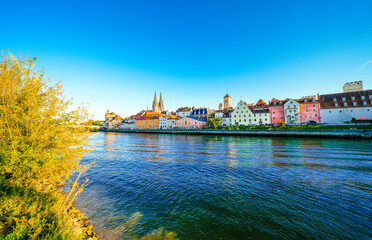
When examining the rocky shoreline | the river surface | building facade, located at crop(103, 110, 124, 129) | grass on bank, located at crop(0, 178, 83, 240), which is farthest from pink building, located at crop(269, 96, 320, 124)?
building facade, located at crop(103, 110, 124, 129)

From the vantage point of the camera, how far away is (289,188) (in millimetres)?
11648

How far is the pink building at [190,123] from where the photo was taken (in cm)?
9825

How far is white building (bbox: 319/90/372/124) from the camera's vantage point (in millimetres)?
57406

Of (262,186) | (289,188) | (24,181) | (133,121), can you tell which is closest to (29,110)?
(24,181)

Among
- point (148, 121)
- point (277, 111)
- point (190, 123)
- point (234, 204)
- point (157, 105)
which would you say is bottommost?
point (234, 204)

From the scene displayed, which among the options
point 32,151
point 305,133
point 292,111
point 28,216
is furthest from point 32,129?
point 292,111

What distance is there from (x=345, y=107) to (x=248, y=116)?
36.1 m

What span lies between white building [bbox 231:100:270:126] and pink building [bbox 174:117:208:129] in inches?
850

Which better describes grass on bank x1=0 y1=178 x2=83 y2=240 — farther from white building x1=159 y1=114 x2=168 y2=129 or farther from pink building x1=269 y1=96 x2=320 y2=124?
white building x1=159 y1=114 x2=168 y2=129

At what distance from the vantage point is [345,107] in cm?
5972

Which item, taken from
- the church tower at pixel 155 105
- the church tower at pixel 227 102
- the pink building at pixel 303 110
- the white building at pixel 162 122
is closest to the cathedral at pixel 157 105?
the church tower at pixel 155 105

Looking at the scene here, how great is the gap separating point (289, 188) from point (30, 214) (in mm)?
14872

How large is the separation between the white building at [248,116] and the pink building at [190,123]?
2159cm

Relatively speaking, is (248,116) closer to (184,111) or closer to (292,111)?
(292,111)
